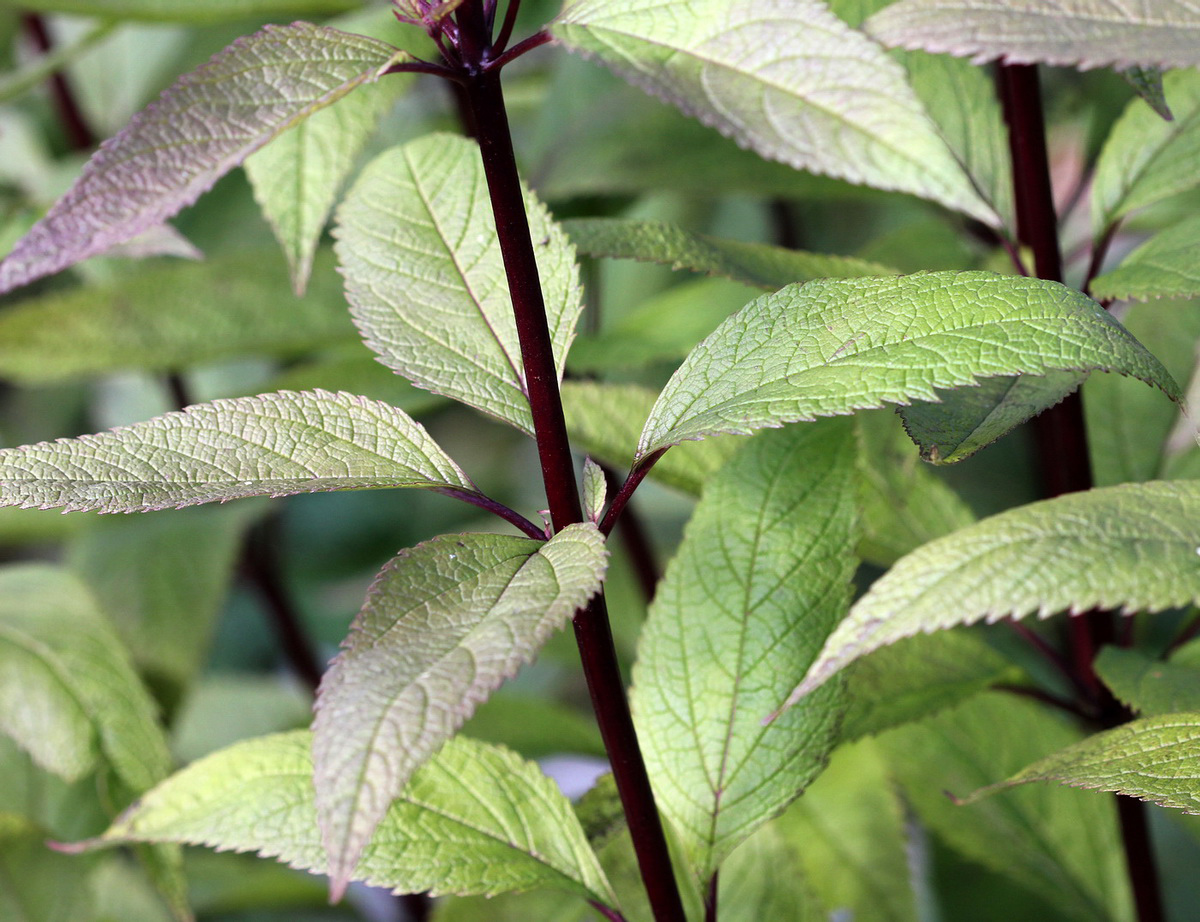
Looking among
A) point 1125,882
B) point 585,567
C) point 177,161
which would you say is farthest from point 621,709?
point 1125,882

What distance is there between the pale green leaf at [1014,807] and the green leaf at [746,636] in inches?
8.8

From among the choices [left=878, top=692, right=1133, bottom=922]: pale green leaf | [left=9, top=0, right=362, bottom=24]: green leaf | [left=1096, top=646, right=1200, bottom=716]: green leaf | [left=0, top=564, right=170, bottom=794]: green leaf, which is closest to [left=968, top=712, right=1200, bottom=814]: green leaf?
[left=1096, top=646, right=1200, bottom=716]: green leaf

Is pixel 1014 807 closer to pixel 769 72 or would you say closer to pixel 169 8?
pixel 769 72

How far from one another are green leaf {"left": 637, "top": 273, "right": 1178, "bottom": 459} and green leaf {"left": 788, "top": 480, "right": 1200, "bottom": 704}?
4 centimetres

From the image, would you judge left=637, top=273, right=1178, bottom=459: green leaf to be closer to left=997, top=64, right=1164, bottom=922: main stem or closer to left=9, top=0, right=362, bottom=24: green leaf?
left=997, top=64, right=1164, bottom=922: main stem

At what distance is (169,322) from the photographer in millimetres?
717

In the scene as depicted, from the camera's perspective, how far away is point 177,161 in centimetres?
29

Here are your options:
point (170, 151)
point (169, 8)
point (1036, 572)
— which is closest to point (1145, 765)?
point (1036, 572)

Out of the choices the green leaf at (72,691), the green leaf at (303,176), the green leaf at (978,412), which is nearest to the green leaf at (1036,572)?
the green leaf at (978,412)

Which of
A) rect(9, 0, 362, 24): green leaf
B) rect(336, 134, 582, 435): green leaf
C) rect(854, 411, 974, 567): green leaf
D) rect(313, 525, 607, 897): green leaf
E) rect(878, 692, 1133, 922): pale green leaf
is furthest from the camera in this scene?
rect(9, 0, 362, 24): green leaf

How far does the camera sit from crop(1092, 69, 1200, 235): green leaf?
1.44ft

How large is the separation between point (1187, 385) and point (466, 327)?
1.00ft

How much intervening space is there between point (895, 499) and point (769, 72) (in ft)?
0.66

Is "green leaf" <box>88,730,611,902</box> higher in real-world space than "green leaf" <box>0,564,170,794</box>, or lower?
lower
